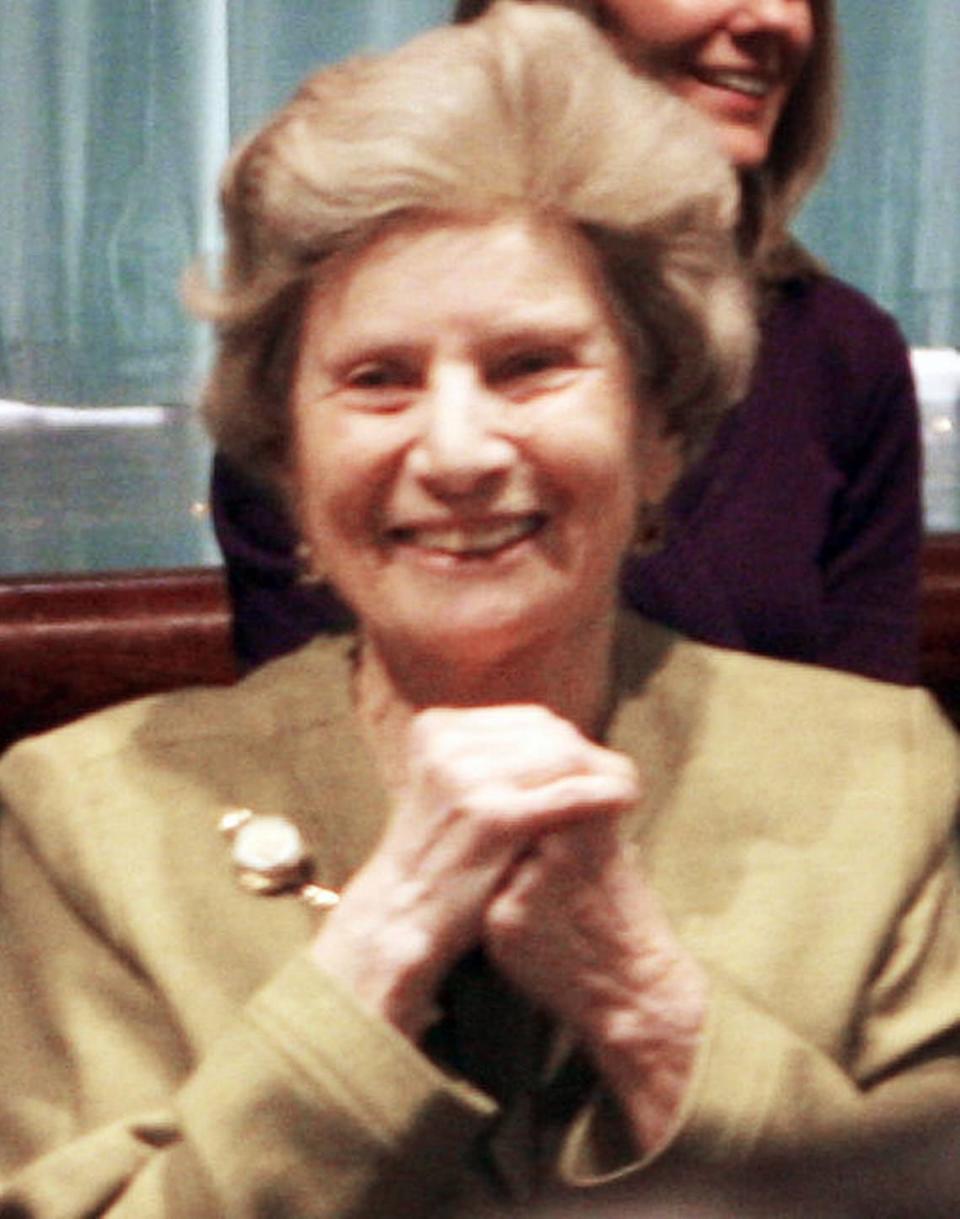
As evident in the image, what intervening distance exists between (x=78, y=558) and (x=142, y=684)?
3.15 ft

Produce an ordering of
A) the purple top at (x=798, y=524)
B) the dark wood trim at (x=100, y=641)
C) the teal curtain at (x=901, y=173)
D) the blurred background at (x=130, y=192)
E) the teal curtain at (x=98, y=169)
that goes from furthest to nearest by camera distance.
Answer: the teal curtain at (x=901, y=173) → the teal curtain at (x=98, y=169) → the blurred background at (x=130, y=192) → the dark wood trim at (x=100, y=641) → the purple top at (x=798, y=524)

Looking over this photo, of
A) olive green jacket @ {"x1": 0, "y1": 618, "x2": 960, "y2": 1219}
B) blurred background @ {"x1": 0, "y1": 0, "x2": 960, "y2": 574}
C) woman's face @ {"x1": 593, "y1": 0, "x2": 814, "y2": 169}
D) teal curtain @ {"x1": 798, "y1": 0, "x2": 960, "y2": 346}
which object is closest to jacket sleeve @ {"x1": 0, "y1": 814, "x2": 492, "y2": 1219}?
olive green jacket @ {"x1": 0, "y1": 618, "x2": 960, "y2": 1219}

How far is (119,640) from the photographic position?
5.45 ft

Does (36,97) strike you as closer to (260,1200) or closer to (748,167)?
(748,167)

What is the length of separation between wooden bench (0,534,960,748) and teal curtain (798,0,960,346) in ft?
4.69

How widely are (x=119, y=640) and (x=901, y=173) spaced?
1.81 m

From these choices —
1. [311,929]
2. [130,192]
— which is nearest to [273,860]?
[311,929]

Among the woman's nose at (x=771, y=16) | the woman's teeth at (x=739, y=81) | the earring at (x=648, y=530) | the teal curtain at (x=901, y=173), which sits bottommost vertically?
the teal curtain at (x=901, y=173)

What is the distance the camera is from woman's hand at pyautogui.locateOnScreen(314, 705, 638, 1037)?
837 millimetres

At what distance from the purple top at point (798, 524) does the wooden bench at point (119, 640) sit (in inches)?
11.3

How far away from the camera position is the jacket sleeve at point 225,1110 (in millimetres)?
839

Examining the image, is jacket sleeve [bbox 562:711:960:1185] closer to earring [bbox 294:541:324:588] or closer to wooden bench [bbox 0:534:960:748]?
earring [bbox 294:541:324:588]

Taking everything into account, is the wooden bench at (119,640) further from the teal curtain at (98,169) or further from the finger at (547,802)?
the teal curtain at (98,169)

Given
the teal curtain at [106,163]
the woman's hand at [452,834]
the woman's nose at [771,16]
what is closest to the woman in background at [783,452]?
the woman's nose at [771,16]
